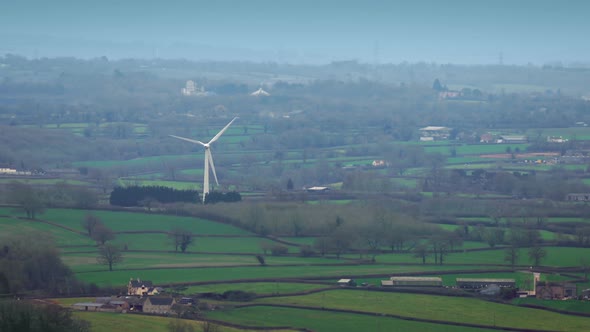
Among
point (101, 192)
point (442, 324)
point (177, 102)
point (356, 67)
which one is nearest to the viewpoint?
point (442, 324)

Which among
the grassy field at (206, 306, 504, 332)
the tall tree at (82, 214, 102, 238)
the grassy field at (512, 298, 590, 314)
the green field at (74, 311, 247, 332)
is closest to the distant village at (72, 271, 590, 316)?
the grassy field at (512, 298, 590, 314)

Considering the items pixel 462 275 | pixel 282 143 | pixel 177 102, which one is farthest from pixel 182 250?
pixel 177 102

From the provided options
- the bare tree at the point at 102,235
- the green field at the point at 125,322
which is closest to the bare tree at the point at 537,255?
the green field at the point at 125,322

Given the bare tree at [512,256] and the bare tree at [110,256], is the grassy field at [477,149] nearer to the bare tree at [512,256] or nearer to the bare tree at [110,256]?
the bare tree at [512,256]

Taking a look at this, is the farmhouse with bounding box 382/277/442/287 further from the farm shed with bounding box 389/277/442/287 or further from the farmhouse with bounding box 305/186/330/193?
the farmhouse with bounding box 305/186/330/193

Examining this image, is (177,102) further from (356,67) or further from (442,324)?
(442,324)

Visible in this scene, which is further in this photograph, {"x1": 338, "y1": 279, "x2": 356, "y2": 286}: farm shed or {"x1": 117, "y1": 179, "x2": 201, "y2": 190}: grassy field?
{"x1": 117, "y1": 179, "x2": 201, "y2": 190}: grassy field
